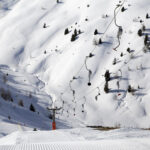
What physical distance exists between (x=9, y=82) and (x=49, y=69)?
820cm

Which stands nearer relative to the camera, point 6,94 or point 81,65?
point 6,94

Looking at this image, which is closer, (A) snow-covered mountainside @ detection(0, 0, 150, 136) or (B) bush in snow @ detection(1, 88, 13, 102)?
(B) bush in snow @ detection(1, 88, 13, 102)

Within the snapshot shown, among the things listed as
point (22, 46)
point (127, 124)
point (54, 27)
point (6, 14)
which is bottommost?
point (127, 124)

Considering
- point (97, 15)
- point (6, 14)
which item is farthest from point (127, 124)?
point (6, 14)

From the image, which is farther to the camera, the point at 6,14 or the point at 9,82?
the point at 6,14

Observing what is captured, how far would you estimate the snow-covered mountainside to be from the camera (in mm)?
41688

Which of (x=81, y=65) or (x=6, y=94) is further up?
(x=81, y=65)

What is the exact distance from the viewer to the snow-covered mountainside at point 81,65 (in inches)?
1641

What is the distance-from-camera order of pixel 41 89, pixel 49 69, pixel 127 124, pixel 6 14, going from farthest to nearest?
pixel 6 14
pixel 49 69
pixel 41 89
pixel 127 124

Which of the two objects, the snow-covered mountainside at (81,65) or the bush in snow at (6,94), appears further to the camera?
the snow-covered mountainside at (81,65)

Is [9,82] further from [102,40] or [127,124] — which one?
[127,124]

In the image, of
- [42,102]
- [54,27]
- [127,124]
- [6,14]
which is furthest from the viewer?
[6,14]

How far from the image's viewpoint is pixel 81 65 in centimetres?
5031

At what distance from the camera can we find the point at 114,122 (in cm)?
3984
